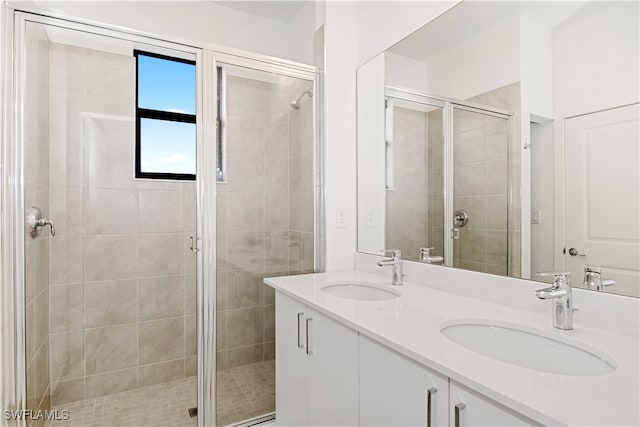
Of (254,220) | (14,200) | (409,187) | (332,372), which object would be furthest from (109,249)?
(409,187)

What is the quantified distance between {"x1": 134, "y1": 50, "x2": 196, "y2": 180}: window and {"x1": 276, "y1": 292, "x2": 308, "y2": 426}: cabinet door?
88cm

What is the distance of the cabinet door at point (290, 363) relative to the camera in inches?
57.5

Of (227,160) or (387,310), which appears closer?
(387,310)

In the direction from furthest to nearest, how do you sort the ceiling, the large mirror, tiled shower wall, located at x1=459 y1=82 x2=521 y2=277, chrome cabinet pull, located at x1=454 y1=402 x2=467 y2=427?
the ceiling → tiled shower wall, located at x1=459 y1=82 x2=521 y2=277 → the large mirror → chrome cabinet pull, located at x1=454 y1=402 x2=467 y2=427

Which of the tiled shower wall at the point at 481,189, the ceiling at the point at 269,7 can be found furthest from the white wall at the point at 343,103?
the tiled shower wall at the point at 481,189

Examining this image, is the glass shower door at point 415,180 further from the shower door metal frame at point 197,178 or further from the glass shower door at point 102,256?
the glass shower door at point 102,256

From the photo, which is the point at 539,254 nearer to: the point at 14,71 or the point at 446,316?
the point at 446,316

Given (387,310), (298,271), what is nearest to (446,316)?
(387,310)

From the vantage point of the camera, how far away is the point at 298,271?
2025 mm

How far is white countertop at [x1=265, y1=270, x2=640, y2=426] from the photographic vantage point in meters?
0.60

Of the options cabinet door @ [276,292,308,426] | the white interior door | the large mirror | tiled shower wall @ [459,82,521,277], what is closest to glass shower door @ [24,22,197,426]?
cabinet door @ [276,292,308,426]

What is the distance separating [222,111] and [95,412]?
5.75ft

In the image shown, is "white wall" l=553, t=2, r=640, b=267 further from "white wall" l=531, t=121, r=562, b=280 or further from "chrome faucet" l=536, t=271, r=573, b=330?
"chrome faucet" l=536, t=271, r=573, b=330

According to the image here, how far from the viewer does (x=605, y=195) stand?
1.04 meters
